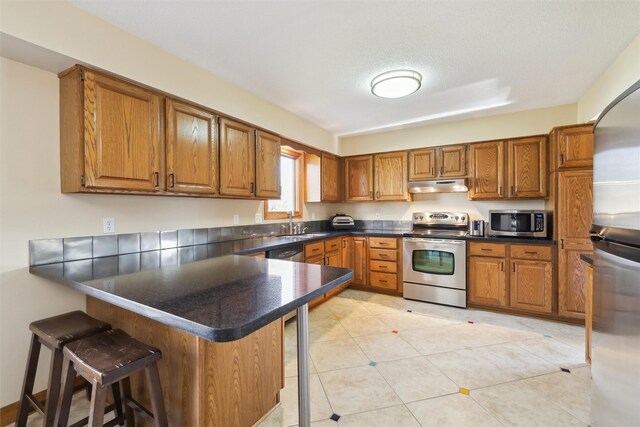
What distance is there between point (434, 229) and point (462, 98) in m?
1.87

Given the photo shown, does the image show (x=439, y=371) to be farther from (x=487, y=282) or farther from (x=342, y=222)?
(x=342, y=222)

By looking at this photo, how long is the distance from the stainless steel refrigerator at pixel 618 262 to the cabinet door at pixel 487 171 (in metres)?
2.66

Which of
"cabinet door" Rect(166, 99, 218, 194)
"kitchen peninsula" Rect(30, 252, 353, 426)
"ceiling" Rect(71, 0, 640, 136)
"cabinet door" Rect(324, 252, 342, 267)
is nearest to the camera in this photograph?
"kitchen peninsula" Rect(30, 252, 353, 426)

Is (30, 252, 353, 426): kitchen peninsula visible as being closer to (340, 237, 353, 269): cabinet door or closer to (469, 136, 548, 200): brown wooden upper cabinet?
(340, 237, 353, 269): cabinet door

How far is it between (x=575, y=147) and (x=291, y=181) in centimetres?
337

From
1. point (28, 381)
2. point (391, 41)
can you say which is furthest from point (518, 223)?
point (28, 381)

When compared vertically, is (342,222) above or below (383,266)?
above

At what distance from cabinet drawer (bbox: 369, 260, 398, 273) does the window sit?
131 cm

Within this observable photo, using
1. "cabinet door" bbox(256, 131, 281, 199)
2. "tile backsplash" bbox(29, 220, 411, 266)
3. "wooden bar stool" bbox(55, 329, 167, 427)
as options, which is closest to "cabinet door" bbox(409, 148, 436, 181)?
"cabinet door" bbox(256, 131, 281, 199)

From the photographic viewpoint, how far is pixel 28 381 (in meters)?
1.43

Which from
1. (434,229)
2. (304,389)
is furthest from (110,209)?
(434,229)

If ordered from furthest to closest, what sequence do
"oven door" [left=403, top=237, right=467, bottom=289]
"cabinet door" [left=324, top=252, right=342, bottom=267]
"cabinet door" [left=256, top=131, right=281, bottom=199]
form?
"cabinet door" [left=324, top=252, right=342, bottom=267] → "oven door" [left=403, top=237, right=467, bottom=289] → "cabinet door" [left=256, top=131, right=281, bottom=199]

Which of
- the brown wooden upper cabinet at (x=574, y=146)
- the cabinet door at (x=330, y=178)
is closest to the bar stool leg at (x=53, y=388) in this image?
the cabinet door at (x=330, y=178)

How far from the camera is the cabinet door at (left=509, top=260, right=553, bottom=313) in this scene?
119 inches
